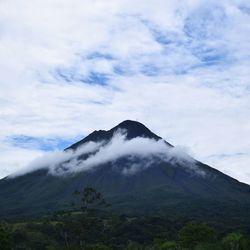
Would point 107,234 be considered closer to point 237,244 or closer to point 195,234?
point 195,234

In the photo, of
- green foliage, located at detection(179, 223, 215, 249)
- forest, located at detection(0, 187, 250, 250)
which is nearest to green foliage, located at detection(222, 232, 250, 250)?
forest, located at detection(0, 187, 250, 250)

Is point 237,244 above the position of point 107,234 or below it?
below

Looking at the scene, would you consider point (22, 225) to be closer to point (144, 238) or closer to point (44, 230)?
point (44, 230)

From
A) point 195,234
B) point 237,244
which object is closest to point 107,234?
point 195,234

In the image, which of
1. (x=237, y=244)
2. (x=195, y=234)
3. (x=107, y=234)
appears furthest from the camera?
(x=107, y=234)

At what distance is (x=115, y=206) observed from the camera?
19575 cm

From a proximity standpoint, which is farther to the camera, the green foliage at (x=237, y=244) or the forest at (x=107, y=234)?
the forest at (x=107, y=234)

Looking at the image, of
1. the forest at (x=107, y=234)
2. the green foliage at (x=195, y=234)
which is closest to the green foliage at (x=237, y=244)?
the forest at (x=107, y=234)

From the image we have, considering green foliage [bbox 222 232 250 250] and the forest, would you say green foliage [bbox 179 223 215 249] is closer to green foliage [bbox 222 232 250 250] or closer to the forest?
the forest

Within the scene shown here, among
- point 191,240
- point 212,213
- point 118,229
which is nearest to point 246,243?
point 191,240

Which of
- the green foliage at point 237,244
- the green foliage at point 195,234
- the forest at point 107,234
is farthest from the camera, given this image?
the green foliage at point 195,234

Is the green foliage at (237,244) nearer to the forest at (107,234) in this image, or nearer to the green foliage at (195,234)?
the forest at (107,234)

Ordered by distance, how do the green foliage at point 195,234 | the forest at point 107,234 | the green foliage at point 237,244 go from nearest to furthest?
the green foliage at point 237,244 → the forest at point 107,234 → the green foliage at point 195,234

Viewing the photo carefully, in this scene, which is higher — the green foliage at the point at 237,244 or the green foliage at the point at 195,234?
the green foliage at the point at 195,234
